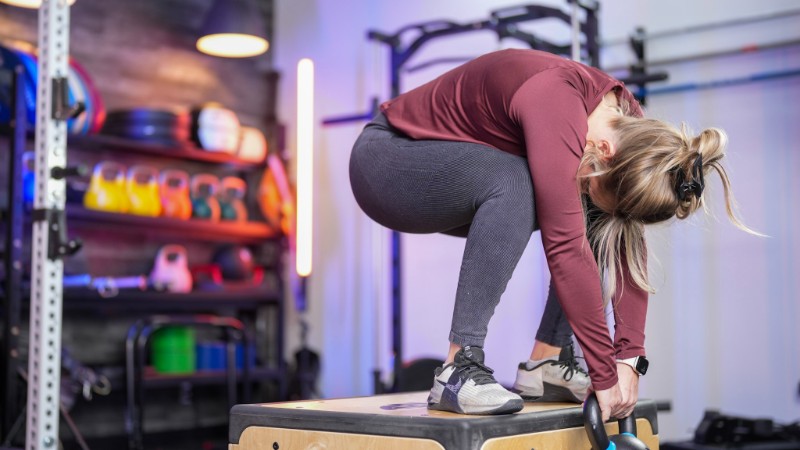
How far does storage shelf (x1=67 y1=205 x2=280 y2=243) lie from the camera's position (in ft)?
14.5

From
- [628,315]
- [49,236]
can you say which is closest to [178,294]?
[49,236]

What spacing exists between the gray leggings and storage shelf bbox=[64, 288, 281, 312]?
282 cm

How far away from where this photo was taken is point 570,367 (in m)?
1.94

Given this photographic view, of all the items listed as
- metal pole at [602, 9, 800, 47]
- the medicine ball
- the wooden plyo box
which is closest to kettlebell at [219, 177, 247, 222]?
the medicine ball

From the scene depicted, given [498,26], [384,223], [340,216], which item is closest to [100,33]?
[340,216]

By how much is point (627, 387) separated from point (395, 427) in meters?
0.49

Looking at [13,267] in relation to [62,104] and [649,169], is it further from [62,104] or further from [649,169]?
[649,169]

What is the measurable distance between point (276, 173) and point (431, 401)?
3.68m

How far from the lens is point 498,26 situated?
13.6ft

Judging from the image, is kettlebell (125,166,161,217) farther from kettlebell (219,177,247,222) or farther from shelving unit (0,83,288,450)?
kettlebell (219,177,247,222)

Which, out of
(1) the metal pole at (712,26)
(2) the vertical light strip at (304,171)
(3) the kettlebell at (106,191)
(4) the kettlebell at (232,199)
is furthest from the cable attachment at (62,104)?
(1) the metal pole at (712,26)

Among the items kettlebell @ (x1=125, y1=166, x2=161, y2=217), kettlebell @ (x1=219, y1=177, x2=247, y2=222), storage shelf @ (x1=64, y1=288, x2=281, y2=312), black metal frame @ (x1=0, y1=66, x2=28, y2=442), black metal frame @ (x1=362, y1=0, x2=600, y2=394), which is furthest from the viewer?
kettlebell @ (x1=219, y1=177, x2=247, y2=222)

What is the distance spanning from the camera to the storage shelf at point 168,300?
4.37 m

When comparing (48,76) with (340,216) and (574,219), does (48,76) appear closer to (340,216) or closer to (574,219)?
(574,219)
